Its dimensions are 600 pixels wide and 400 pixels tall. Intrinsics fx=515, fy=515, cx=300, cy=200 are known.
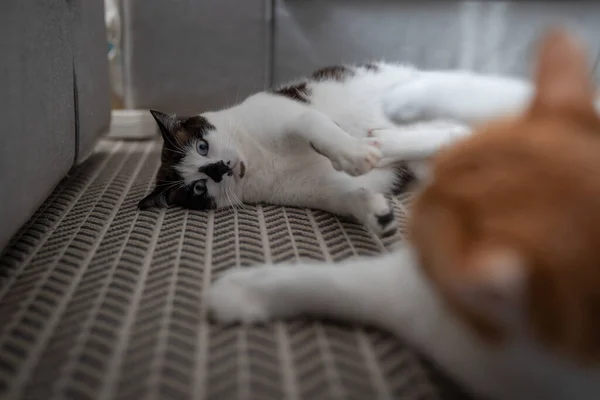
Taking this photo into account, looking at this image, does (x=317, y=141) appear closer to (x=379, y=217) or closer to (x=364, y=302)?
(x=379, y=217)

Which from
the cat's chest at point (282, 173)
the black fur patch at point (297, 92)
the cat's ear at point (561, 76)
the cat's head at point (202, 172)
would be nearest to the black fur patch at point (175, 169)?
the cat's head at point (202, 172)

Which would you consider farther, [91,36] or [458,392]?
[91,36]

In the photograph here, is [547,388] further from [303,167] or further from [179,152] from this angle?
[179,152]

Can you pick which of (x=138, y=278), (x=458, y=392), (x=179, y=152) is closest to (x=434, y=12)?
(x=179, y=152)

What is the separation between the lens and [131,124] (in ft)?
7.16

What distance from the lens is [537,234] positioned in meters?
0.39

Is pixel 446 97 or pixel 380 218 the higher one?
pixel 446 97

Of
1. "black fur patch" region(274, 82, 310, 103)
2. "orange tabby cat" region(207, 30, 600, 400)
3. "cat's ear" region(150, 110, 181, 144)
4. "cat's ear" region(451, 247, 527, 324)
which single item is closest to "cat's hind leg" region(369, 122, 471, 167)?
"black fur patch" region(274, 82, 310, 103)

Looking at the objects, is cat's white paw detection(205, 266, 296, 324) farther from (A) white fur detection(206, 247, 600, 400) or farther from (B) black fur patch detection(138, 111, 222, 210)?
(B) black fur patch detection(138, 111, 222, 210)

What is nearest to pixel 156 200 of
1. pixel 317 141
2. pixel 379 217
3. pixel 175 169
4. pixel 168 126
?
pixel 175 169

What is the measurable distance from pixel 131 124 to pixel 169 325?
1.62m

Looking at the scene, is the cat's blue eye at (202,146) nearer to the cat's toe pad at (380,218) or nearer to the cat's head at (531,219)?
the cat's toe pad at (380,218)

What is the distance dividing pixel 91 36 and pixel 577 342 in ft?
5.47

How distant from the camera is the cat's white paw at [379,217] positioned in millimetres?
963
